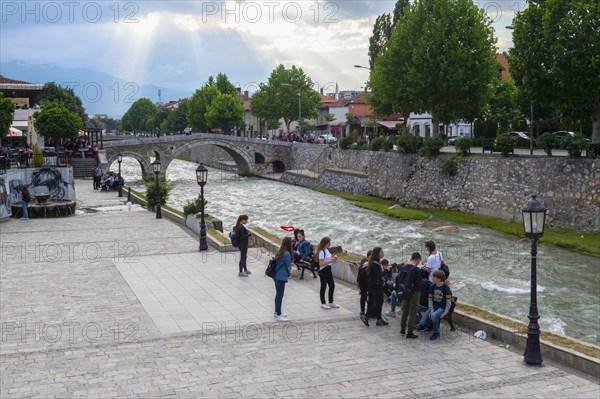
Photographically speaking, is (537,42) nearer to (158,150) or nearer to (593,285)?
(593,285)

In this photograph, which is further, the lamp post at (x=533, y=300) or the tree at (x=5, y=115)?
the tree at (x=5, y=115)

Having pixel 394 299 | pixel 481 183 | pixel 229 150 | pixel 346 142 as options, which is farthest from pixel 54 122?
pixel 394 299

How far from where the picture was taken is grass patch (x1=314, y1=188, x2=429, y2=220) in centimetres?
3797

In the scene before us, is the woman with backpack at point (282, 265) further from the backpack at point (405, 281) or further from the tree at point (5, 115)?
the tree at point (5, 115)

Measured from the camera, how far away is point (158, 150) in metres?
68.2

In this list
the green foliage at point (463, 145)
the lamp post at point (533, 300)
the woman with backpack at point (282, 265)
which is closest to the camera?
the lamp post at point (533, 300)

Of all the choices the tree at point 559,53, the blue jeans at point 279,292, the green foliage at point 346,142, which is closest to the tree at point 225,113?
the green foliage at point 346,142

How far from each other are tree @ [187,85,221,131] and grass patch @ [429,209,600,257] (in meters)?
74.0

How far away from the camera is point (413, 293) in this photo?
39.1ft

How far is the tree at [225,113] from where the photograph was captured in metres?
98.4

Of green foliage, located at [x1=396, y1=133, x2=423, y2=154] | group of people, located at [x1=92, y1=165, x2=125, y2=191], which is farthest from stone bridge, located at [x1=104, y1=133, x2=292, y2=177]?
green foliage, located at [x1=396, y1=133, x2=423, y2=154]

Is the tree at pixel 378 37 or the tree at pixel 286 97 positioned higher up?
the tree at pixel 378 37

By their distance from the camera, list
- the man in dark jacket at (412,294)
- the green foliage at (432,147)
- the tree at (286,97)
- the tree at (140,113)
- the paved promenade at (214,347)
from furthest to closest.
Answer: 1. the tree at (140,113)
2. the tree at (286,97)
3. the green foliage at (432,147)
4. the man in dark jacket at (412,294)
5. the paved promenade at (214,347)

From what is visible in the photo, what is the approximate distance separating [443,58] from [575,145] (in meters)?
13.9
